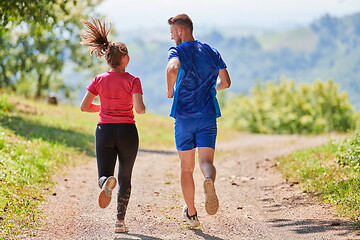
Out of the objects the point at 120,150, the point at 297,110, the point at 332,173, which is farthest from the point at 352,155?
the point at 297,110

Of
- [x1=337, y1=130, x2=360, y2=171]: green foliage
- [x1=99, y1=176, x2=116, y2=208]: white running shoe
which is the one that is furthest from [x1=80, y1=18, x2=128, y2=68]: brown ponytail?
[x1=337, y1=130, x2=360, y2=171]: green foliage

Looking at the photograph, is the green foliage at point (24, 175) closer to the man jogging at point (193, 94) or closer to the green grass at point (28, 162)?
the green grass at point (28, 162)

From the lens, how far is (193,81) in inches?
235

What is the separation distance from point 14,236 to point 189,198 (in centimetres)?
199

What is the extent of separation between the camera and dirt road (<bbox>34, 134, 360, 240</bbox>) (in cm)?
608

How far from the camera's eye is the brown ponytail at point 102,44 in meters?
5.96

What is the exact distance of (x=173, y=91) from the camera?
19.5ft

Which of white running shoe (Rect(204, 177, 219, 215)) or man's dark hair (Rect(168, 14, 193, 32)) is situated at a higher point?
man's dark hair (Rect(168, 14, 193, 32))

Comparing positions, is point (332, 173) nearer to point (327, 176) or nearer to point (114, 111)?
point (327, 176)

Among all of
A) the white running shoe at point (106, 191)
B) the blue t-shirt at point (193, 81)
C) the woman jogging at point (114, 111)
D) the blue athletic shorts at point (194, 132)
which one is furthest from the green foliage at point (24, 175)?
the blue t-shirt at point (193, 81)

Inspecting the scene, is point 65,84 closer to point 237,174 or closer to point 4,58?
point 4,58

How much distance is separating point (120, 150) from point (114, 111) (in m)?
0.45

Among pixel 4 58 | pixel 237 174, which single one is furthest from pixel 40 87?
pixel 237 174

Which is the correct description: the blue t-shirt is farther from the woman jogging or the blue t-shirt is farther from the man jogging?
the woman jogging
